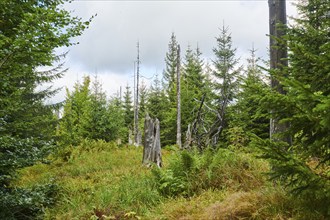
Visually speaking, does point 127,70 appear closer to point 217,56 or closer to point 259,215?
point 217,56

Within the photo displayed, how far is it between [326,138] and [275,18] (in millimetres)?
4172

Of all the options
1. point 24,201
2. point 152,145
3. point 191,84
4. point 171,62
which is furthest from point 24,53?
point 171,62

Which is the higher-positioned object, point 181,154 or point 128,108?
point 128,108

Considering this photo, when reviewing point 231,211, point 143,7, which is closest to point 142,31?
point 143,7

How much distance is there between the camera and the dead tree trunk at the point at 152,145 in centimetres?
1076

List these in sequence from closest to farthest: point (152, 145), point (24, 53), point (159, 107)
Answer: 1. point (24, 53)
2. point (152, 145)
3. point (159, 107)

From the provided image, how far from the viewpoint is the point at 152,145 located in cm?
1099

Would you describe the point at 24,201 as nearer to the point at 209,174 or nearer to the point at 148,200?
the point at 148,200

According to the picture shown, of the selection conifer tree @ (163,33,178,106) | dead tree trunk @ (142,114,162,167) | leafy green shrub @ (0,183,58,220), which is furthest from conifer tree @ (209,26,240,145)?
leafy green shrub @ (0,183,58,220)

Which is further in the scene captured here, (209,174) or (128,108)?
(128,108)

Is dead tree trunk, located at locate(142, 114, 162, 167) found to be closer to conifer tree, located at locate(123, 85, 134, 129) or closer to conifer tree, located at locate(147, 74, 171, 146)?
conifer tree, located at locate(147, 74, 171, 146)

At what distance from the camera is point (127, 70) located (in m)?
38.2

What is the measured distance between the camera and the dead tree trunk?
424 inches

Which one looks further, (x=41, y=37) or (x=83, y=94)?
(x=83, y=94)
